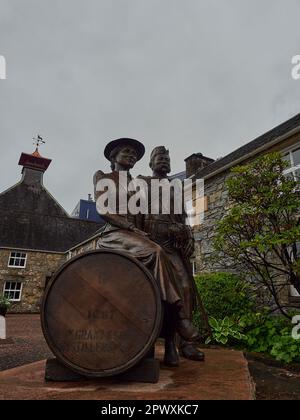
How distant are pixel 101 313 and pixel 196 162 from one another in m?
13.0

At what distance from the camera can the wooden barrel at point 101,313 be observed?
1.94m

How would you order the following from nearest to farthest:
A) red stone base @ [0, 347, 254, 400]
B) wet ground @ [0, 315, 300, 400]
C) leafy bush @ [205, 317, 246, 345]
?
red stone base @ [0, 347, 254, 400]
wet ground @ [0, 315, 300, 400]
leafy bush @ [205, 317, 246, 345]

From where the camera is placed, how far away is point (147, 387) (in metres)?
1.89

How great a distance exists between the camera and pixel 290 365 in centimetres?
466

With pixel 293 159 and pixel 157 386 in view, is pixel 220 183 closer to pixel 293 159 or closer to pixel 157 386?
pixel 293 159

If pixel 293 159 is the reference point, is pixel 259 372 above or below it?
below

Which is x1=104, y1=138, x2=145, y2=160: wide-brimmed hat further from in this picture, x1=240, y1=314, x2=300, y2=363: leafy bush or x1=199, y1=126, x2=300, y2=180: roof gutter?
x1=199, y1=126, x2=300, y2=180: roof gutter

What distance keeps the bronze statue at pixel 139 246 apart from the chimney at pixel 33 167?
26542 millimetres

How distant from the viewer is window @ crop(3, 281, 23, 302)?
20367 millimetres

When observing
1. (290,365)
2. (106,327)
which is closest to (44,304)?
(106,327)

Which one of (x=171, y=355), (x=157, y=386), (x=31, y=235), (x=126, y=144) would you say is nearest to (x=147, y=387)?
(x=157, y=386)

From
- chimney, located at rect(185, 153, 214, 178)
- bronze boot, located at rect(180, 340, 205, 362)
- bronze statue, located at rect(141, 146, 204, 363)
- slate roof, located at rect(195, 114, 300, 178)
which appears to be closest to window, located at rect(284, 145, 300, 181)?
slate roof, located at rect(195, 114, 300, 178)

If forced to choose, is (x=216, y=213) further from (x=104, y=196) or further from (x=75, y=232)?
Result: (x=75, y=232)

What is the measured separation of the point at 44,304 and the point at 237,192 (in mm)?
4941
